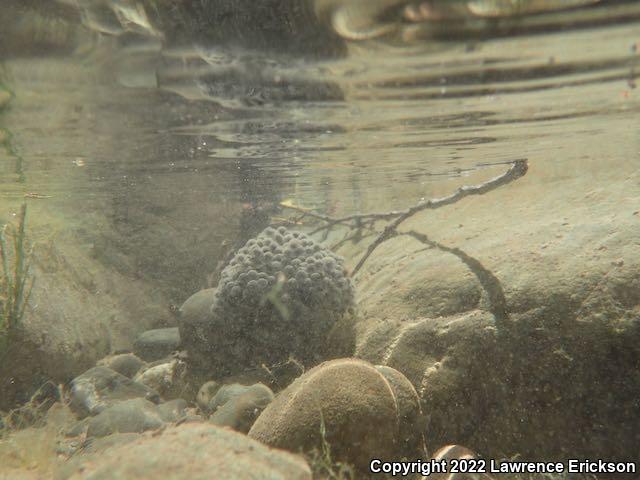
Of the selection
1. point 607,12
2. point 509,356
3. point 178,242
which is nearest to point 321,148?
point 178,242

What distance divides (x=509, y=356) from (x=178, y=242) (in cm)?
1152

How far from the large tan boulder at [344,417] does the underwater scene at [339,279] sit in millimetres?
22

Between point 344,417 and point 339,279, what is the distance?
318cm

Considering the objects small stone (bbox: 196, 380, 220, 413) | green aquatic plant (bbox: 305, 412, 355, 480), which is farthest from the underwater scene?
small stone (bbox: 196, 380, 220, 413)

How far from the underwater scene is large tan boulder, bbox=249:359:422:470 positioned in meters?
0.02

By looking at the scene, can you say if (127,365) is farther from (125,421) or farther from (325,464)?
(325,464)

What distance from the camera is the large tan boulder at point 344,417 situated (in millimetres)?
4285

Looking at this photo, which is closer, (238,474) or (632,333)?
(238,474)

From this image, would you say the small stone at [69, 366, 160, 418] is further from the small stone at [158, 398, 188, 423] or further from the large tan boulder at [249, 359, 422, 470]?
the large tan boulder at [249, 359, 422, 470]

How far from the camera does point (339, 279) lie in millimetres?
7309

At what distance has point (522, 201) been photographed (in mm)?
10492

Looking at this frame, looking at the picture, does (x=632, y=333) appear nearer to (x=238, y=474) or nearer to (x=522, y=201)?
(x=238, y=474)

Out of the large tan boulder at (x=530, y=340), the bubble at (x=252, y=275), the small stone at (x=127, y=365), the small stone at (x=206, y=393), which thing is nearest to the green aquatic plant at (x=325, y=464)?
the large tan boulder at (x=530, y=340)

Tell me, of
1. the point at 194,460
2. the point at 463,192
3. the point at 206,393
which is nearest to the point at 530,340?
the point at 194,460
